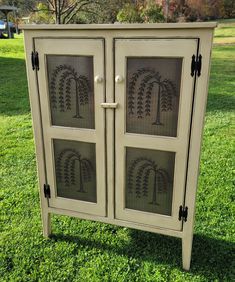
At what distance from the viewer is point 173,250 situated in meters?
2.14

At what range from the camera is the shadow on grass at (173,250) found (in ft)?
6.54

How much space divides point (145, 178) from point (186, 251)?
0.53 metres

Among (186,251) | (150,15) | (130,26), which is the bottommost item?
(186,251)

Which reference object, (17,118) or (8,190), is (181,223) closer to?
(8,190)

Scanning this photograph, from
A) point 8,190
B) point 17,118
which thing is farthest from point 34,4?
point 8,190

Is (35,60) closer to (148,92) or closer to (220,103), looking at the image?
(148,92)

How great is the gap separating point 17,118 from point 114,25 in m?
3.52

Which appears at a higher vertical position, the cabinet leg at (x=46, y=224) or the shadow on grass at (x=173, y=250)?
the cabinet leg at (x=46, y=224)

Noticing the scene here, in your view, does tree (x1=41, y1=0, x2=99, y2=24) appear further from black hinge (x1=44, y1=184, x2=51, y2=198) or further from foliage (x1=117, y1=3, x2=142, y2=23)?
black hinge (x1=44, y1=184, x2=51, y2=198)

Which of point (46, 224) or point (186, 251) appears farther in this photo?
point (46, 224)

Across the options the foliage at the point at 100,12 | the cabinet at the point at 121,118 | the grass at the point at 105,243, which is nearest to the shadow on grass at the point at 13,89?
the grass at the point at 105,243

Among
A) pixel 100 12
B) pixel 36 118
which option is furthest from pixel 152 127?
pixel 100 12

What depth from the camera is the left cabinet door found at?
1719 millimetres

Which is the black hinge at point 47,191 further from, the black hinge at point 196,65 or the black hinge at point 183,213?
the black hinge at point 196,65
